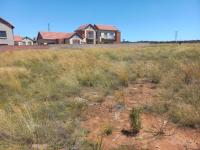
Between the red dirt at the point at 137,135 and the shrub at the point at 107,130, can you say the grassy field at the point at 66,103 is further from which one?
the shrub at the point at 107,130

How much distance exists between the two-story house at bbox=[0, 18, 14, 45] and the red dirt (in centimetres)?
3532

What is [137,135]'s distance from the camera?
3.44m

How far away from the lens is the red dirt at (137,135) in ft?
10.4

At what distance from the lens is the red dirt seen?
3158mm

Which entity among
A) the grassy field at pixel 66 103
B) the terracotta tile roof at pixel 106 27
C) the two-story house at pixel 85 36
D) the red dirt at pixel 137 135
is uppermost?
the terracotta tile roof at pixel 106 27

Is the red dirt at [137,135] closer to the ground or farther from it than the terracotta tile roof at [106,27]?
closer to the ground

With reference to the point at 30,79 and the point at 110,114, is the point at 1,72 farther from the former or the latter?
the point at 110,114

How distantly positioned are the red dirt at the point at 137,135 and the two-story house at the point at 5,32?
35.3 metres

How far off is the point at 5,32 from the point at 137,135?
3730 cm

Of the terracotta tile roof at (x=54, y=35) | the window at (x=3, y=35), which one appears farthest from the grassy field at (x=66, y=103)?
the terracotta tile roof at (x=54, y=35)

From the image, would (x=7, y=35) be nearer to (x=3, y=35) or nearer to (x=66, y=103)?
(x=3, y=35)

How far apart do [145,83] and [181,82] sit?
1151 mm

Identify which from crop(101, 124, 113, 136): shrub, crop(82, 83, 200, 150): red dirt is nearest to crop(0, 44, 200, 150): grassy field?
crop(82, 83, 200, 150): red dirt

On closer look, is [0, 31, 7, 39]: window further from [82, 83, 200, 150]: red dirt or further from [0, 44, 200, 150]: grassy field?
[82, 83, 200, 150]: red dirt
